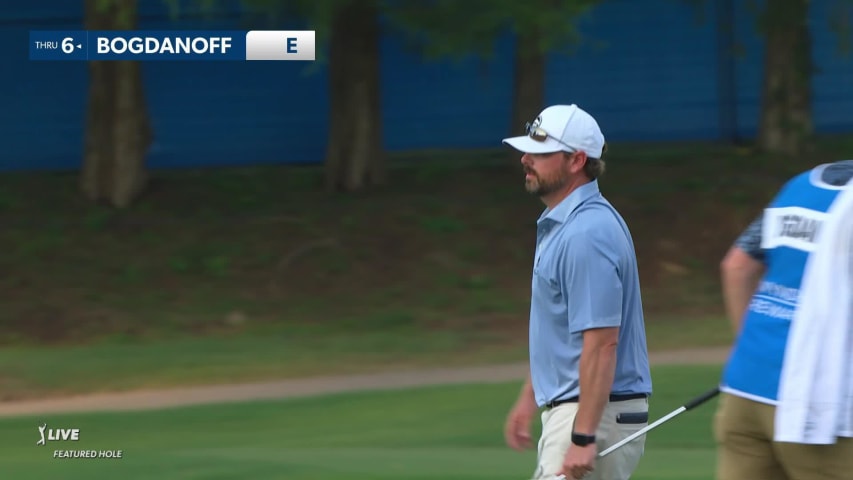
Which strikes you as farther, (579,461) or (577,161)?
(577,161)

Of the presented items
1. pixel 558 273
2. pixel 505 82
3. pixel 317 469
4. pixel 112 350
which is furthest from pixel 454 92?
pixel 558 273

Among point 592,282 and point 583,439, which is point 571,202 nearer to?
point 592,282

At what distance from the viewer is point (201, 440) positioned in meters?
8.88

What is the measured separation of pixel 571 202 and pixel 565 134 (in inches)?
8.7

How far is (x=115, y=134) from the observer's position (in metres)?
16.2

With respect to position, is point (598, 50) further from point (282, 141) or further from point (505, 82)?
point (282, 141)

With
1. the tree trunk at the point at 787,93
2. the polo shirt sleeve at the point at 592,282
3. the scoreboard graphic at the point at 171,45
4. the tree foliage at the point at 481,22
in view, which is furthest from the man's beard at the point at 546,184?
the tree trunk at the point at 787,93

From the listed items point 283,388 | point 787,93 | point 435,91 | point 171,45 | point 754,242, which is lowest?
point 283,388

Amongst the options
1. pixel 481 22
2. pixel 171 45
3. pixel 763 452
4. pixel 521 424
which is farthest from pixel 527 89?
pixel 763 452

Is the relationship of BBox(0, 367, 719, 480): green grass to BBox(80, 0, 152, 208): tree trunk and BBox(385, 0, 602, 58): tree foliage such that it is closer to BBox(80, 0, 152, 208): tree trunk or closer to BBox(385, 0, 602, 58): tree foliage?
BBox(385, 0, 602, 58): tree foliage

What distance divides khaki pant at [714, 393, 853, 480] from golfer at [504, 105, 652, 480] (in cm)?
35

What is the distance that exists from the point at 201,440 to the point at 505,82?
37.3 ft

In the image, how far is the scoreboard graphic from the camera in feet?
47.5

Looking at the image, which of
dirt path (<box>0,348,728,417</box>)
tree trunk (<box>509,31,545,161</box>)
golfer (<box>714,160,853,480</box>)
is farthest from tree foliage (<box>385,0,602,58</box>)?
golfer (<box>714,160,853,480</box>)
